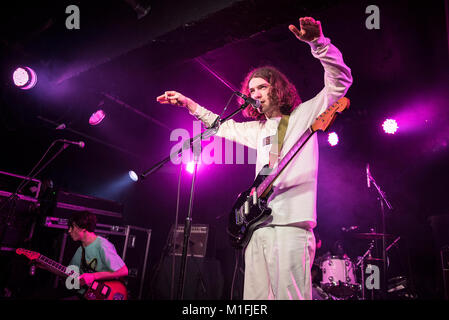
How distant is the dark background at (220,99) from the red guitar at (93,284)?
1.65 m

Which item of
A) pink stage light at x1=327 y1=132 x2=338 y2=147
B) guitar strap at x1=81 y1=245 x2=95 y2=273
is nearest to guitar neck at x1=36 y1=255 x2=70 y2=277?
→ guitar strap at x1=81 y1=245 x2=95 y2=273

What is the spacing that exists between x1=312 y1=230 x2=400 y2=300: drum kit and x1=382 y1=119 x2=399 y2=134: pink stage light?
73.5 inches

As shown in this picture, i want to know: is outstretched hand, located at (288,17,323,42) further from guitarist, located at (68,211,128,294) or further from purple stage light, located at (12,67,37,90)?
purple stage light, located at (12,67,37,90)

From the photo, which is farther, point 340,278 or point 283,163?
point 340,278

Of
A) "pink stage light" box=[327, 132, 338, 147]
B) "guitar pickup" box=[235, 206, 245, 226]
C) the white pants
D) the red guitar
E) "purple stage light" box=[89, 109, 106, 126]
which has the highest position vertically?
"pink stage light" box=[327, 132, 338, 147]

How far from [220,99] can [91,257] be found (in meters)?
3.44

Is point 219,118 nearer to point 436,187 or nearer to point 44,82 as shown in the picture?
point 44,82

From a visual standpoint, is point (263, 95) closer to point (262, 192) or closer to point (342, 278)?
point (262, 192)

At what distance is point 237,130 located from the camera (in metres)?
2.61

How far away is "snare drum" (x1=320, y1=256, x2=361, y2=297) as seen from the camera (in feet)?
15.7

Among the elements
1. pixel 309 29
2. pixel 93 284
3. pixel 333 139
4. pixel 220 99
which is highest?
pixel 220 99

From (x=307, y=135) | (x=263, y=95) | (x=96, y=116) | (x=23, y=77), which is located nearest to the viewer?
(x=307, y=135)

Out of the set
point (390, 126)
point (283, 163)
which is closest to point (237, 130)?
point (283, 163)

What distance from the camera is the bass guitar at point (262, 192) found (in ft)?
6.28
